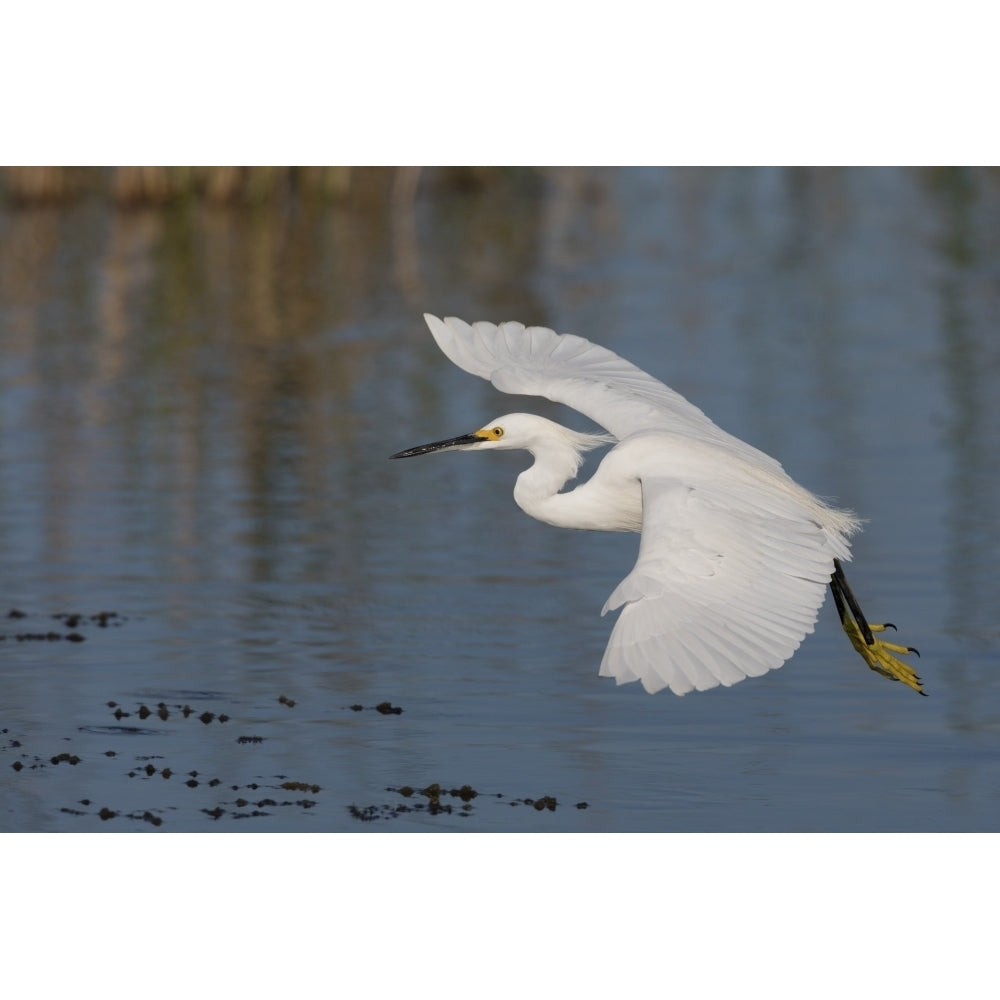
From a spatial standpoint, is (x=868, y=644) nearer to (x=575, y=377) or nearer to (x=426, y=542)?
(x=575, y=377)

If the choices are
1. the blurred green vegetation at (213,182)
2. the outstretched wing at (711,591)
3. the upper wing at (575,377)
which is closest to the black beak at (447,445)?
the upper wing at (575,377)

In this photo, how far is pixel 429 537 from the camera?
9.77 m

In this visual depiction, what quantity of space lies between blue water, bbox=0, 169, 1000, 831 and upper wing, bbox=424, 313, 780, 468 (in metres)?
1.00

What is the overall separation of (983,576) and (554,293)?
31.4 ft

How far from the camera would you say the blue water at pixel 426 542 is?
6.44 metres

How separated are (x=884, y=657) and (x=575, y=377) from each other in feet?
5.11

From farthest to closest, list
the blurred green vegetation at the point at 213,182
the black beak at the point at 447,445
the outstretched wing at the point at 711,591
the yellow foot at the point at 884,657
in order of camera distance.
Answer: the blurred green vegetation at the point at 213,182 → the black beak at the point at 447,445 → the yellow foot at the point at 884,657 → the outstretched wing at the point at 711,591

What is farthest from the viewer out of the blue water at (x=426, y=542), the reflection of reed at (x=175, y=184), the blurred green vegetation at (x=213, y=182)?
the blurred green vegetation at (x=213, y=182)

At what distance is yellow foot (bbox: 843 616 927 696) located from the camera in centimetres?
732

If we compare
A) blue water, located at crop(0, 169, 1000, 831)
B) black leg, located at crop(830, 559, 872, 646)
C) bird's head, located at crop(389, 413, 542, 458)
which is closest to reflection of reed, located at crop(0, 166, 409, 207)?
blue water, located at crop(0, 169, 1000, 831)

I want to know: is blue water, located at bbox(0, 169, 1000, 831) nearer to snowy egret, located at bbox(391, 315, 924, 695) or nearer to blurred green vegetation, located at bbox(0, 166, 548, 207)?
snowy egret, located at bbox(391, 315, 924, 695)

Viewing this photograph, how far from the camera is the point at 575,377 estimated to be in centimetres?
760

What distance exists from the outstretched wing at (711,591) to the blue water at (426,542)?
0.87 meters

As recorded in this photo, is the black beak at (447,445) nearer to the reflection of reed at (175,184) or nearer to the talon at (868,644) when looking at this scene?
the talon at (868,644)
